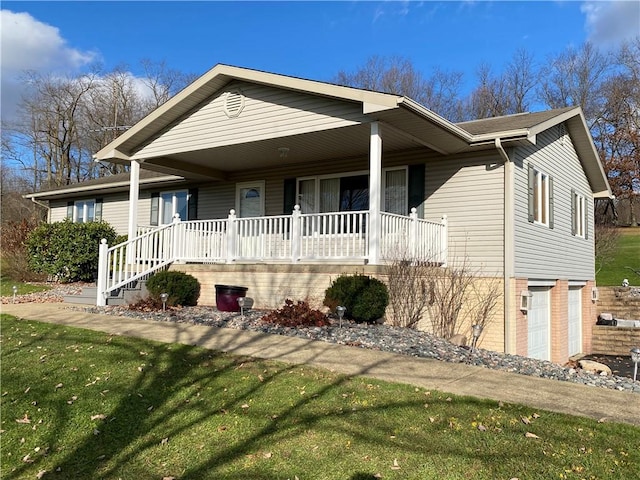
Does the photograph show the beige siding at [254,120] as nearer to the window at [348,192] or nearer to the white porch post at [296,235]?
the white porch post at [296,235]

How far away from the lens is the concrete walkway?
5016 mm

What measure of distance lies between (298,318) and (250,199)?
706cm

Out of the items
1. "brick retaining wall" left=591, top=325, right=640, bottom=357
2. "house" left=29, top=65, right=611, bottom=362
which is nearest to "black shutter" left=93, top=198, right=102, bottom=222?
"house" left=29, top=65, right=611, bottom=362

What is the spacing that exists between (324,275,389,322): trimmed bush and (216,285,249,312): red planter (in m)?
2.11

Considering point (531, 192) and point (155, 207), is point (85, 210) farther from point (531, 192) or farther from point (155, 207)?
point (531, 192)

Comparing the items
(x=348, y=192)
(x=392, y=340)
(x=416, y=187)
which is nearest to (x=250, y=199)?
(x=348, y=192)

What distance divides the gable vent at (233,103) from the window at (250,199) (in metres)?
3.35

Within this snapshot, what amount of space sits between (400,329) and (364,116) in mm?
3961

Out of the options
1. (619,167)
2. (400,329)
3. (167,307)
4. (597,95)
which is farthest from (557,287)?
(597,95)

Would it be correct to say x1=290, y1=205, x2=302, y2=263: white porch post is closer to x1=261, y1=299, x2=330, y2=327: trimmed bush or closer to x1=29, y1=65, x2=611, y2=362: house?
x1=29, y1=65, x2=611, y2=362: house

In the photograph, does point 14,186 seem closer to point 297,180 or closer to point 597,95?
point 297,180

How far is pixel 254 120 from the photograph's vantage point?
1144cm

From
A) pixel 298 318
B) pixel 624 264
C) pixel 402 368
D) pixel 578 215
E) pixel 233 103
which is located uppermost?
pixel 233 103

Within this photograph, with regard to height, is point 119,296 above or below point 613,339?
above
